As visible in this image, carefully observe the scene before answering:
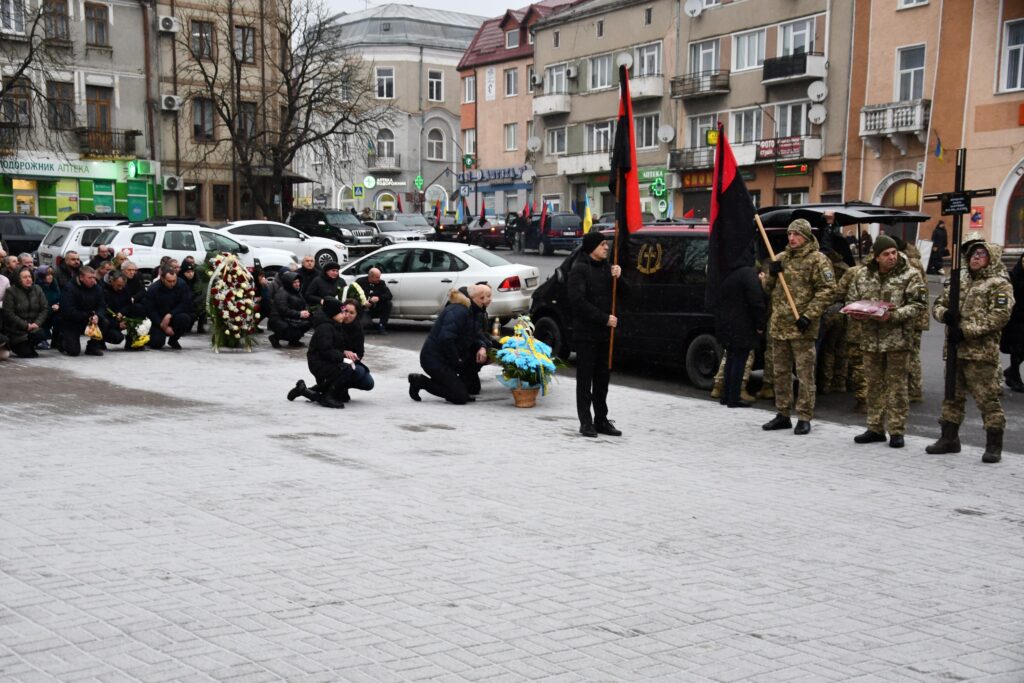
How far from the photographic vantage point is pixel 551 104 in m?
59.6

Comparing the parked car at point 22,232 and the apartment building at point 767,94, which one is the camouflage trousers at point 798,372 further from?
A: the apartment building at point 767,94

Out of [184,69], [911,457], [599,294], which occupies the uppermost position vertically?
[184,69]

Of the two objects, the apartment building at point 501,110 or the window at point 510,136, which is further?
the window at point 510,136

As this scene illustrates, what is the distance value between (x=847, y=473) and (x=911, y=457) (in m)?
0.99

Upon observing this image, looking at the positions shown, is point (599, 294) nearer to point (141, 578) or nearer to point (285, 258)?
point (141, 578)

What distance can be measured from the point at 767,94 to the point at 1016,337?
115ft

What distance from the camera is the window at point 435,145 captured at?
82.4 meters

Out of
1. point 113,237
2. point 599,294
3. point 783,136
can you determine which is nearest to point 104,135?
point 113,237

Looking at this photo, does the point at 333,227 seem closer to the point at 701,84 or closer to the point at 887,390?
the point at 701,84

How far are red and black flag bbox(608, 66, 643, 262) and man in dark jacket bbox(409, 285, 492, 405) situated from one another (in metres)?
2.38

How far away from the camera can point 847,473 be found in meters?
9.01

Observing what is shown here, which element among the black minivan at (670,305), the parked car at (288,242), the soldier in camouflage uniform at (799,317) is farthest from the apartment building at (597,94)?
the soldier in camouflage uniform at (799,317)

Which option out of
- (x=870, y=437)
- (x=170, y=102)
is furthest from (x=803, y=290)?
(x=170, y=102)

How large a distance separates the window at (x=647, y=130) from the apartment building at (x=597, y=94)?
49 millimetres
